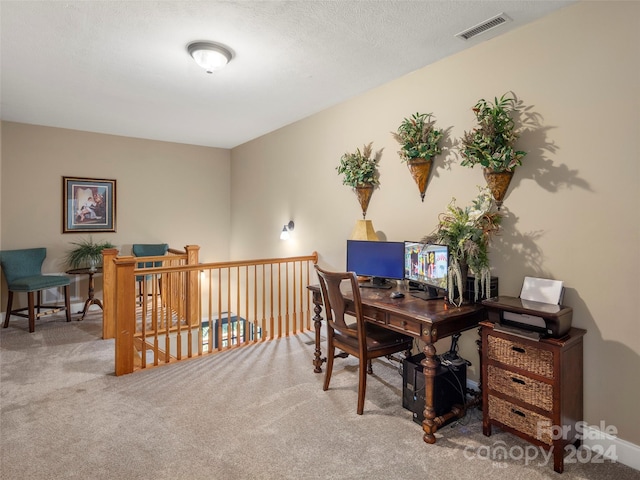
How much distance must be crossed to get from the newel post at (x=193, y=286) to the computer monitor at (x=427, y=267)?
262 cm

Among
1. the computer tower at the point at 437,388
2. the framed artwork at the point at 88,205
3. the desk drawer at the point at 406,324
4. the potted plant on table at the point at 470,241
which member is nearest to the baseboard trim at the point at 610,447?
the computer tower at the point at 437,388

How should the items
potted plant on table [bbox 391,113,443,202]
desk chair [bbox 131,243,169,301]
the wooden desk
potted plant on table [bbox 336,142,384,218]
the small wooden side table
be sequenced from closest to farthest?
the wooden desk < potted plant on table [bbox 391,113,443,202] < potted plant on table [bbox 336,142,384,218] < the small wooden side table < desk chair [bbox 131,243,169,301]

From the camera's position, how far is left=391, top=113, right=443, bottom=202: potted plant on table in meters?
2.91

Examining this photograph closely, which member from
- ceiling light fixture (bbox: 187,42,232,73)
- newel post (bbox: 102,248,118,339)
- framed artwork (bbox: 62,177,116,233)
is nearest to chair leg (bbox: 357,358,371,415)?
ceiling light fixture (bbox: 187,42,232,73)

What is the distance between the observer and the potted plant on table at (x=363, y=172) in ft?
11.5

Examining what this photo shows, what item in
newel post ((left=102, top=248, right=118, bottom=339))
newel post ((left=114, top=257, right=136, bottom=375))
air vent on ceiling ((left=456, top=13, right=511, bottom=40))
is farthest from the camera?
newel post ((left=102, top=248, right=118, bottom=339))

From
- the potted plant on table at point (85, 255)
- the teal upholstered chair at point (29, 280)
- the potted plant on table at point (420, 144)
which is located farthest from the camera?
the potted plant on table at point (85, 255)

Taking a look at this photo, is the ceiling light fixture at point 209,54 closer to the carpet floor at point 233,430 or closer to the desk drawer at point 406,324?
the desk drawer at point 406,324

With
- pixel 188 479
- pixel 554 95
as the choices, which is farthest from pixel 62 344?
pixel 554 95

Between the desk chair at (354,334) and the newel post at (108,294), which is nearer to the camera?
the desk chair at (354,334)

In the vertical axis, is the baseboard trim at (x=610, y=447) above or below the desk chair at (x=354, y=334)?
below

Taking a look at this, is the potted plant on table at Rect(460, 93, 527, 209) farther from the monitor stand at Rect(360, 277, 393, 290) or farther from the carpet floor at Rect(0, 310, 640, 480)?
the carpet floor at Rect(0, 310, 640, 480)

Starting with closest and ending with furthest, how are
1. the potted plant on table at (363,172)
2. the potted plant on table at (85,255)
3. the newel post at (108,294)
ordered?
the potted plant on table at (363,172)
the newel post at (108,294)
the potted plant on table at (85,255)

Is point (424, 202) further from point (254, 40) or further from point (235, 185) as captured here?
point (235, 185)
